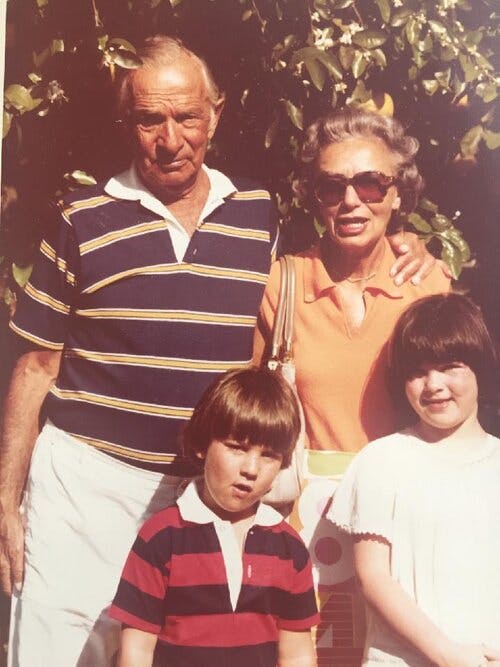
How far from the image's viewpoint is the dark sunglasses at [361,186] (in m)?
3.41

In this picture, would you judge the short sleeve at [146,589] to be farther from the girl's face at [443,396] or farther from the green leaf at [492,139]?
the green leaf at [492,139]

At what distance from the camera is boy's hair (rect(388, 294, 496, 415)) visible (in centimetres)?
337

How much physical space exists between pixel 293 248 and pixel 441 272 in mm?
496

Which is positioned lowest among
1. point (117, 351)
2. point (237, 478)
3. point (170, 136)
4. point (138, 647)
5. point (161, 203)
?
point (138, 647)

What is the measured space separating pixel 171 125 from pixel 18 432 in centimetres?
111

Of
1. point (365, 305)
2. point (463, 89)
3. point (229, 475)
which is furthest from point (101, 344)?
point (463, 89)

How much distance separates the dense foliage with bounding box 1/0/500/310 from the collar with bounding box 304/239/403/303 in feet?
0.35

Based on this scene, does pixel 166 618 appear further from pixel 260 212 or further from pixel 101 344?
pixel 260 212

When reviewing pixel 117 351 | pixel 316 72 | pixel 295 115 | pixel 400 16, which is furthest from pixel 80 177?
pixel 400 16

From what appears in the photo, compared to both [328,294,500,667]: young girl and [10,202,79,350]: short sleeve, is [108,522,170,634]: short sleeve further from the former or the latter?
[10,202,79,350]: short sleeve

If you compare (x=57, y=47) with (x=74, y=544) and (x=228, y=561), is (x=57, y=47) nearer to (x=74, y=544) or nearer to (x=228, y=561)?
(x=74, y=544)

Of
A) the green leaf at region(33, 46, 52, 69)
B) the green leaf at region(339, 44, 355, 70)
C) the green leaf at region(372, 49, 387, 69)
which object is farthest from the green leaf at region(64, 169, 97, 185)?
the green leaf at region(372, 49, 387, 69)

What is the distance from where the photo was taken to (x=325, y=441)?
3.43 metres

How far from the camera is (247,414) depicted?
320cm
